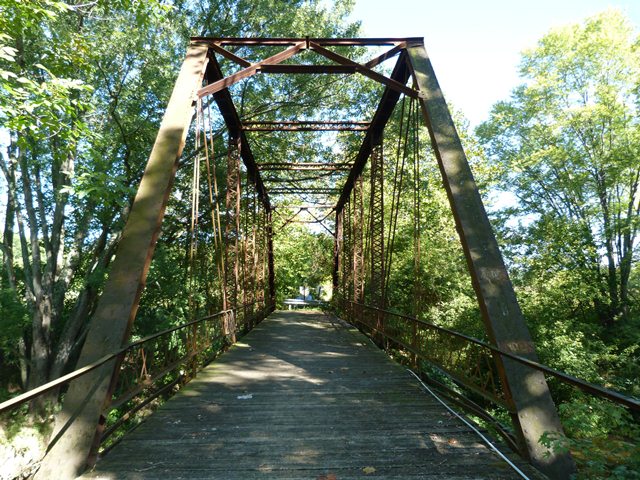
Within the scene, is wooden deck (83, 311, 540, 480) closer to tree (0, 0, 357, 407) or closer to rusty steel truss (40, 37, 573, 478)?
rusty steel truss (40, 37, 573, 478)

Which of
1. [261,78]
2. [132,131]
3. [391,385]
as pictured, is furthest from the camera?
[261,78]

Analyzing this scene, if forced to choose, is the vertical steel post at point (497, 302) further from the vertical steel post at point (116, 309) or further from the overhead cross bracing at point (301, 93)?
the vertical steel post at point (116, 309)

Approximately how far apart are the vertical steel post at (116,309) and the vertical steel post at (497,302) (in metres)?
3.25

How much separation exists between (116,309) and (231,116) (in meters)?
7.26

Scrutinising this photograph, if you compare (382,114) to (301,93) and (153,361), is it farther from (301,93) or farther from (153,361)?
(153,361)

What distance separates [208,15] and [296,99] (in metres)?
3.86

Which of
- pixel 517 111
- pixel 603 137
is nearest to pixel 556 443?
pixel 603 137

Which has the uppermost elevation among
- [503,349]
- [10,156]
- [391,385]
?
[10,156]

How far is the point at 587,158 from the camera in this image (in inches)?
658

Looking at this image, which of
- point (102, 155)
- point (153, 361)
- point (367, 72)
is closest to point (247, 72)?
point (367, 72)

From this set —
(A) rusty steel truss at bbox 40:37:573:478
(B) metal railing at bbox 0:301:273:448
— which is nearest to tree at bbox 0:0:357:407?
(B) metal railing at bbox 0:301:273:448

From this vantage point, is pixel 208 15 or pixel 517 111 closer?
pixel 208 15

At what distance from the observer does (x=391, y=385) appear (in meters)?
5.27

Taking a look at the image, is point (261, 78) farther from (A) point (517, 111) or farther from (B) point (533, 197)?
(B) point (533, 197)
